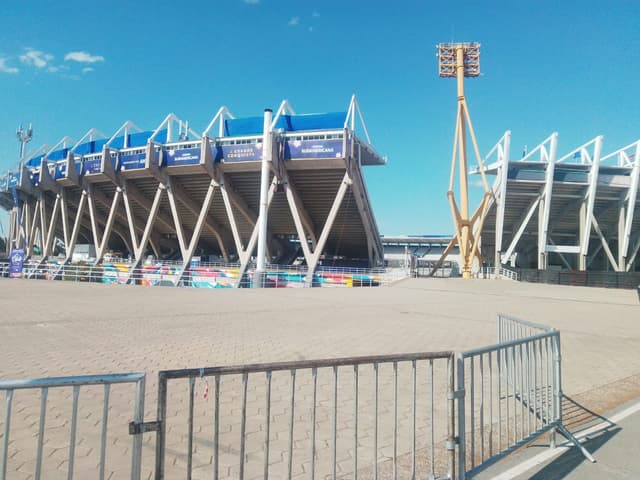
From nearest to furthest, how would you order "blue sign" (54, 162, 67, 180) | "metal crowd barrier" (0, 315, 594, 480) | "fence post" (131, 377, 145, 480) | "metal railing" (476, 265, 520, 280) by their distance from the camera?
"fence post" (131, 377, 145, 480) → "metal crowd barrier" (0, 315, 594, 480) → "metal railing" (476, 265, 520, 280) → "blue sign" (54, 162, 67, 180)

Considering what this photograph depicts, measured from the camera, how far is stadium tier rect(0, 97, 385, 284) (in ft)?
98.1

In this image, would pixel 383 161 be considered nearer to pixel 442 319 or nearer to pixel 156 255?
pixel 442 319

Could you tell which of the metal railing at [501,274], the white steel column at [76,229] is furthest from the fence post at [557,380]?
the white steel column at [76,229]

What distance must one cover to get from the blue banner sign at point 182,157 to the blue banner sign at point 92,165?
738cm

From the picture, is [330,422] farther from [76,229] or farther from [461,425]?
[76,229]

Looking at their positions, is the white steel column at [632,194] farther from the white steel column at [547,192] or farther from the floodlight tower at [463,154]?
the floodlight tower at [463,154]

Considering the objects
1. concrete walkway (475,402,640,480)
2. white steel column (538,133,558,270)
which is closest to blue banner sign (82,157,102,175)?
concrete walkway (475,402,640,480)

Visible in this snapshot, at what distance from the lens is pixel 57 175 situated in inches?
1631

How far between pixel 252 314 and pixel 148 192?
3432 cm

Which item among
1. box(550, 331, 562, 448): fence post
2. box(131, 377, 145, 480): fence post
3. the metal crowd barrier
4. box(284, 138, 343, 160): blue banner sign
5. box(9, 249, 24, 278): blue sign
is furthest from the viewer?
box(284, 138, 343, 160): blue banner sign

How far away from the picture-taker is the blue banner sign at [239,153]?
2981 centimetres

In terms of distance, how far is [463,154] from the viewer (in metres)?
35.6

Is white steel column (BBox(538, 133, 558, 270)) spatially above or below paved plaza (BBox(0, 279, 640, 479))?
above

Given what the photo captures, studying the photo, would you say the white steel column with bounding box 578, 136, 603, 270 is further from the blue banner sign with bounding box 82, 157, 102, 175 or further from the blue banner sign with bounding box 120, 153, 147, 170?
the blue banner sign with bounding box 82, 157, 102, 175
